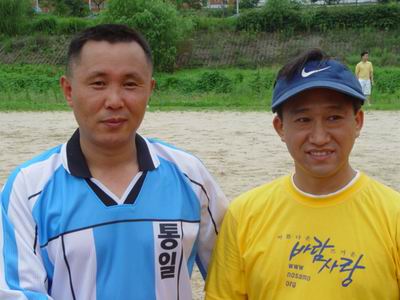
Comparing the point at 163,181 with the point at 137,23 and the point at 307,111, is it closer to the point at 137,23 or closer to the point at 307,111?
the point at 307,111

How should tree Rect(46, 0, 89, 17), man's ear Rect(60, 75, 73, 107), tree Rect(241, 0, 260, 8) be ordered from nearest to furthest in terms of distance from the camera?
man's ear Rect(60, 75, 73, 107), tree Rect(46, 0, 89, 17), tree Rect(241, 0, 260, 8)

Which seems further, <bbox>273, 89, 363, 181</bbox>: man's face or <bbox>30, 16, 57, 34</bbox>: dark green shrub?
<bbox>30, 16, 57, 34</bbox>: dark green shrub

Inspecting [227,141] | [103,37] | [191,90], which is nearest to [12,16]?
[191,90]

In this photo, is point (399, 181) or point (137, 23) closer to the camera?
point (399, 181)

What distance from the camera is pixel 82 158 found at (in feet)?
7.93

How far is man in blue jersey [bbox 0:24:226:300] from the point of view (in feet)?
7.36

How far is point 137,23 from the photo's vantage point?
114 ft

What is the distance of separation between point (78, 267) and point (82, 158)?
0.43m

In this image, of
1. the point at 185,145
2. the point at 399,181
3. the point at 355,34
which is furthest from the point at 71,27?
the point at 399,181

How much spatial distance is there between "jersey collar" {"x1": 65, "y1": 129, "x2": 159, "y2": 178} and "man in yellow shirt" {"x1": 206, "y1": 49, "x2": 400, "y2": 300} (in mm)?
399

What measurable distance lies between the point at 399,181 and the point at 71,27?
35.7 metres

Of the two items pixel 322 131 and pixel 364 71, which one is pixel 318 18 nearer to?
pixel 364 71

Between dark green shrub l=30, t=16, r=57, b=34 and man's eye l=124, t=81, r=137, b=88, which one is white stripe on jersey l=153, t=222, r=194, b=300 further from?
dark green shrub l=30, t=16, r=57, b=34

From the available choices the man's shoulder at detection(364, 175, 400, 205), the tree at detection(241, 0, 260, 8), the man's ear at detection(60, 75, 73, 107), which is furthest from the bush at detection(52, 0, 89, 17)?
the man's shoulder at detection(364, 175, 400, 205)
